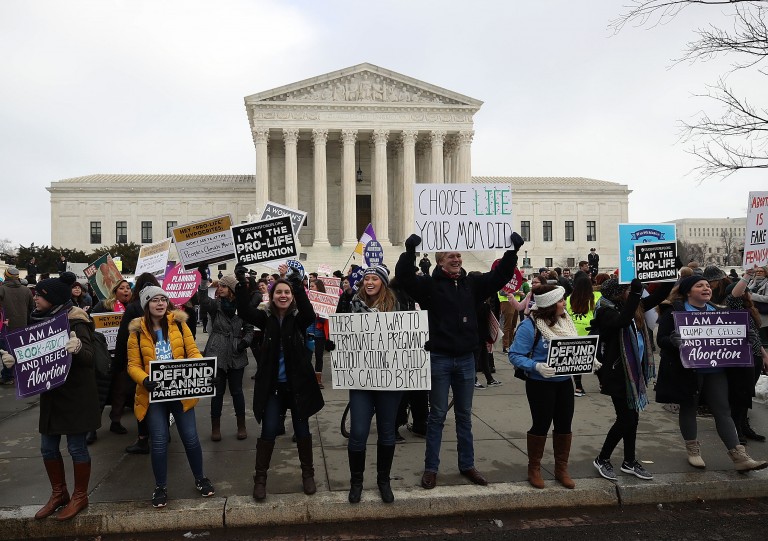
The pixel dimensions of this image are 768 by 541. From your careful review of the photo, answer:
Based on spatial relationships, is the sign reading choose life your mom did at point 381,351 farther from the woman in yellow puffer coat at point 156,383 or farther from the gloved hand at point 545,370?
the woman in yellow puffer coat at point 156,383

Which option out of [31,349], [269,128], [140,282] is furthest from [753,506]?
[269,128]

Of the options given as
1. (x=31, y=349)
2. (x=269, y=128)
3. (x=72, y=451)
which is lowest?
(x=72, y=451)

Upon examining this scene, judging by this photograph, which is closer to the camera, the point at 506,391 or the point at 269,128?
the point at 506,391

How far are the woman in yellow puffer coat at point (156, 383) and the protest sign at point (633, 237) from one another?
4.87 meters

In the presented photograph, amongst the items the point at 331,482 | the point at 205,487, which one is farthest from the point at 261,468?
the point at 331,482

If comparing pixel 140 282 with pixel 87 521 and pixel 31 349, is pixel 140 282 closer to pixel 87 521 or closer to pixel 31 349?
pixel 31 349

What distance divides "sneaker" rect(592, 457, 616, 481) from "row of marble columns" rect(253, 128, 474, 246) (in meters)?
44.1

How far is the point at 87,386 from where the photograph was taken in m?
4.93

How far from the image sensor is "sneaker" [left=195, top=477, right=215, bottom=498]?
16.9ft

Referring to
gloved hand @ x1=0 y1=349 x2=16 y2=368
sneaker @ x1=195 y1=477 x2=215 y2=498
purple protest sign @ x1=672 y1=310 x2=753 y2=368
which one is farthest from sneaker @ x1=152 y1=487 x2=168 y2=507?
purple protest sign @ x1=672 y1=310 x2=753 y2=368

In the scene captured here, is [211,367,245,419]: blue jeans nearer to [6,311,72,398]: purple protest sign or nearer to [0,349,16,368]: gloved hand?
[6,311,72,398]: purple protest sign

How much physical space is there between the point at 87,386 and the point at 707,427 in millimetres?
7448

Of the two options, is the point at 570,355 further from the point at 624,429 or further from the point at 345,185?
the point at 345,185

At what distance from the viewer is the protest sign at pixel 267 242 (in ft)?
22.7
